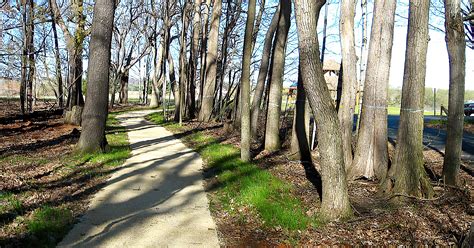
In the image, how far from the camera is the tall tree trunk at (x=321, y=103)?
18.6ft

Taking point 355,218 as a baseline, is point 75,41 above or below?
above

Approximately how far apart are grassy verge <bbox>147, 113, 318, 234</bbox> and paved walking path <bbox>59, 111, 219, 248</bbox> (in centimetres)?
39

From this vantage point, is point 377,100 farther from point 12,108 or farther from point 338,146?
point 12,108

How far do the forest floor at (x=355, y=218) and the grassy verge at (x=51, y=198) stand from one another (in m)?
2.20

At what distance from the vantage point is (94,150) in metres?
10.2

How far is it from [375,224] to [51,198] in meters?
5.09

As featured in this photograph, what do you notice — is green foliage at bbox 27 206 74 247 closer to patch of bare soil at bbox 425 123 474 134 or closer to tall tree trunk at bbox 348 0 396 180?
tall tree trunk at bbox 348 0 396 180

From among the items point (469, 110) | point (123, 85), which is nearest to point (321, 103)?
point (469, 110)

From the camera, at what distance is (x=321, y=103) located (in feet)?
18.6

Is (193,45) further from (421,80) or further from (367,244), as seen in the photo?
(367,244)

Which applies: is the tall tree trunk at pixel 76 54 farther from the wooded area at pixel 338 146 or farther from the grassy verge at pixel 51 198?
the grassy verge at pixel 51 198

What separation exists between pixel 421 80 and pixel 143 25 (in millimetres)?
35097

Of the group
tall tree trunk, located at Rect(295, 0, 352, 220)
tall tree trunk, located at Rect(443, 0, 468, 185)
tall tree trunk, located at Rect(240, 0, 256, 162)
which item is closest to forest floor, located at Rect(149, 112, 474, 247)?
tall tree trunk, located at Rect(443, 0, 468, 185)

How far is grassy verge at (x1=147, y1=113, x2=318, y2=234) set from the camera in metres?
5.81
